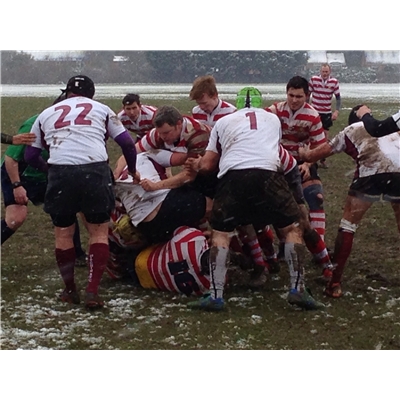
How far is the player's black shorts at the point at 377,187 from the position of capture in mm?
5395

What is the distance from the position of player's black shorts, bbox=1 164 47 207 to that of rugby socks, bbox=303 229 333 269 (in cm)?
245

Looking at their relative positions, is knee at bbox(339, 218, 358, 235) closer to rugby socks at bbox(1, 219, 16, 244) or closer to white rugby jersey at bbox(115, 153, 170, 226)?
white rugby jersey at bbox(115, 153, 170, 226)

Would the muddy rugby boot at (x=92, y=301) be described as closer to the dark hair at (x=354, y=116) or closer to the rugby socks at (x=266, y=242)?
the rugby socks at (x=266, y=242)

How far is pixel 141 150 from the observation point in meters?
6.12

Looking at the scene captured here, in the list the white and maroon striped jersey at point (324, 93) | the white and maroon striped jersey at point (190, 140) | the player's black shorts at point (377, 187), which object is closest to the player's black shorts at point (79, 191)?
the white and maroon striped jersey at point (190, 140)

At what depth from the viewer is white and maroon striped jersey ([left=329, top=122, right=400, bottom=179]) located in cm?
539

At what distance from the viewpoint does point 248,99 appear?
5.46m

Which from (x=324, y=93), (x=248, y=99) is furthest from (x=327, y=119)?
(x=248, y=99)

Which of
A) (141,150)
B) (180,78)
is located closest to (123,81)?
(180,78)

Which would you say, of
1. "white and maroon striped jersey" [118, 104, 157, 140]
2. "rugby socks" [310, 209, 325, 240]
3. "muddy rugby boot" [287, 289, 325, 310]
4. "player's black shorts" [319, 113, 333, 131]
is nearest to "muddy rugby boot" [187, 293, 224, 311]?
"muddy rugby boot" [287, 289, 325, 310]

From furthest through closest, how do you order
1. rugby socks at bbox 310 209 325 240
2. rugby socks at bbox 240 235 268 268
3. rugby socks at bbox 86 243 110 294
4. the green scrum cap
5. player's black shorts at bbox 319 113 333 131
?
player's black shorts at bbox 319 113 333 131 → rugby socks at bbox 310 209 325 240 → rugby socks at bbox 240 235 268 268 → the green scrum cap → rugby socks at bbox 86 243 110 294

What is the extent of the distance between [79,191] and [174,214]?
0.88 metres

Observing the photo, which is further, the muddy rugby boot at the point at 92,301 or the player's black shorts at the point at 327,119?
the player's black shorts at the point at 327,119

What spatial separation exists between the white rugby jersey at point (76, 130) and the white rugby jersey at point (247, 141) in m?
0.84
